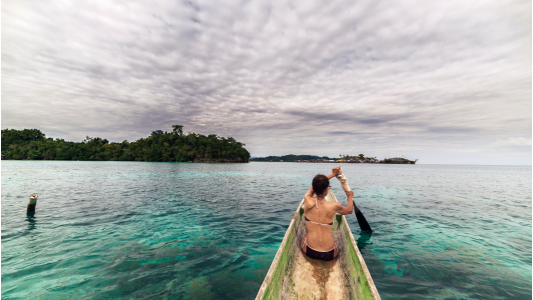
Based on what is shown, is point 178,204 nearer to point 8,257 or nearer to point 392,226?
point 8,257

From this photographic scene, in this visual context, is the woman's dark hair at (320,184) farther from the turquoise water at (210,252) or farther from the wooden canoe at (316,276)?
the turquoise water at (210,252)

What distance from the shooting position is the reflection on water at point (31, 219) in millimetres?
9245

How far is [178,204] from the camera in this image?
14812 mm

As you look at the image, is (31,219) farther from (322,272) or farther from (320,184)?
(320,184)

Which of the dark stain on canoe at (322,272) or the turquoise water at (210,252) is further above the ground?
the dark stain on canoe at (322,272)

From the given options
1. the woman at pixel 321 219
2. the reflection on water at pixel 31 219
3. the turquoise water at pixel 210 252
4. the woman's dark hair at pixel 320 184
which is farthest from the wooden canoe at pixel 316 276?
the reflection on water at pixel 31 219

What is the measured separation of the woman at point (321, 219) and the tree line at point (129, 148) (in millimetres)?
132115

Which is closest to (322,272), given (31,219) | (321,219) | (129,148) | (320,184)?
(321,219)

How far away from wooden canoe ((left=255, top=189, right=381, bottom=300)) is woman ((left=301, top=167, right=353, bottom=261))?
0.98ft

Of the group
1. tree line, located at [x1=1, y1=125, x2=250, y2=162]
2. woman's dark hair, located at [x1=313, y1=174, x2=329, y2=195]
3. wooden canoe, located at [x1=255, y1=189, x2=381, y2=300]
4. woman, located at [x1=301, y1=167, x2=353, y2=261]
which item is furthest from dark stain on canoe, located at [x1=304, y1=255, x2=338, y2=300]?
tree line, located at [x1=1, y1=125, x2=250, y2=162]

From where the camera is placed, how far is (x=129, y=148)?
424 feet

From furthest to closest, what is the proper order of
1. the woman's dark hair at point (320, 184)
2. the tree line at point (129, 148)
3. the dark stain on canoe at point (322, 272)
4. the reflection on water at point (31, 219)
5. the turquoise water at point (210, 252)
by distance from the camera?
the tree line at point (129, 148)
the reflection on water at point (31, 219)
the turquoise water at point (210, 252)
the woman's dark hair at point (320, 184)
the dark stain on canoe at point (322, 272)

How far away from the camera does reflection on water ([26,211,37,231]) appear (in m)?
9.25

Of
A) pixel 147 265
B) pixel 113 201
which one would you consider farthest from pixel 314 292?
pixel 113 201
